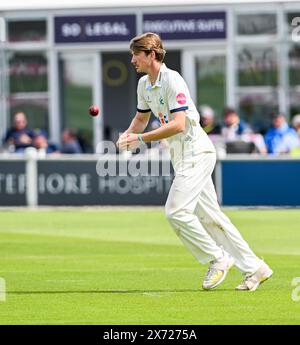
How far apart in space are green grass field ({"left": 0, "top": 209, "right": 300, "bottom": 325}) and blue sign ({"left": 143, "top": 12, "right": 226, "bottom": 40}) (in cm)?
659

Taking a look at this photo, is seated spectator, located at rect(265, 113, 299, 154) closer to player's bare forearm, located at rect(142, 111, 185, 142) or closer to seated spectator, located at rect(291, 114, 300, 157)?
seated spectator, located at rect(291, 114, 300, 157)

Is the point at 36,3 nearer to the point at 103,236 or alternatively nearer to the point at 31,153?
the point at 31,153

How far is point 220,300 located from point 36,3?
673 inches

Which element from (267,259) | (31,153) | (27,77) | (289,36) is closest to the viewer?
(267,259)

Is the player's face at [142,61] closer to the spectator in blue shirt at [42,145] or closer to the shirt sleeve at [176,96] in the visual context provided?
the shirt sleeve at [176,96]

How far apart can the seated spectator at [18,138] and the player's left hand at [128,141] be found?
14.3 m

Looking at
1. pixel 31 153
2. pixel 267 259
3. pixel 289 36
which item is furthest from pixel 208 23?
pixel 267 259

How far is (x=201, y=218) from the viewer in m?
11.1

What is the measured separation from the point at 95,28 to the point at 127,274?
14.9 meters

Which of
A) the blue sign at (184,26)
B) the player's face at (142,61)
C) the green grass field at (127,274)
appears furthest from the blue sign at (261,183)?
the player's face at (142,61)

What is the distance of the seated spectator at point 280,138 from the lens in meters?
23.8

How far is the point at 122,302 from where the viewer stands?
10.5 meters

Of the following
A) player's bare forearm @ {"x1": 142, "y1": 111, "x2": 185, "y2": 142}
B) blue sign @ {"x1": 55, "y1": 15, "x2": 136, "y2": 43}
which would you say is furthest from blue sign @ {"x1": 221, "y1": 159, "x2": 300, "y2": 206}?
player's bare forearm @ {"x1": 142, "y1": 111, "x2": 185, "y2": 142}

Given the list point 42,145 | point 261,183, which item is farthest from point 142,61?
point 42,145
